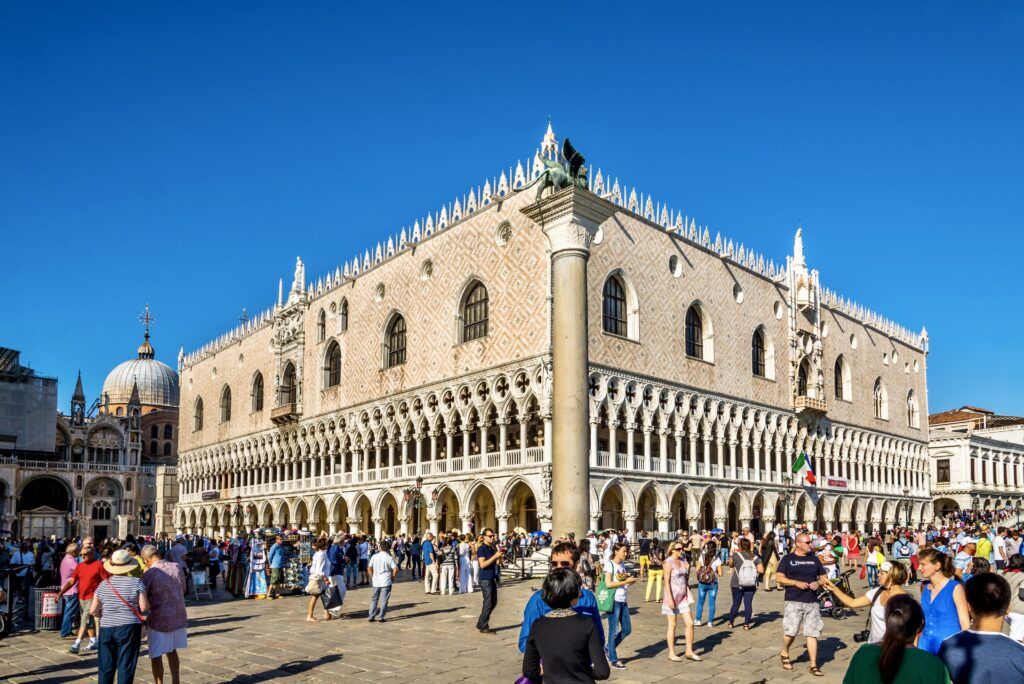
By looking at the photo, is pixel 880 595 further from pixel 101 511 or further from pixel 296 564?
pixel 101 511

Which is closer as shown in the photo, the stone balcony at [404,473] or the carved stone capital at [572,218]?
the carved stone capital at [572,218]

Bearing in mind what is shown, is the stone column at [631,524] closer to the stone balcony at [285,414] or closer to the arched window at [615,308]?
the arched window at [615,308]

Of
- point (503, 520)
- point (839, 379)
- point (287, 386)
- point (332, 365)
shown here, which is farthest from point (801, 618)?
point (287, 386)

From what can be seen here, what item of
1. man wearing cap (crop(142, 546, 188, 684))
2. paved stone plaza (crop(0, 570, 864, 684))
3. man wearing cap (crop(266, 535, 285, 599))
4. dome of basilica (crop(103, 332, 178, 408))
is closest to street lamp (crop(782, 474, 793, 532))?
paved stone plaza (crop(0, 570, 864, 684))

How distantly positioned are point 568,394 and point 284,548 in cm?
695

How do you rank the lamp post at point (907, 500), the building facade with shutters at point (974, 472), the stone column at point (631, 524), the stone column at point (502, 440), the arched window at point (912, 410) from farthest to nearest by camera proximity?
1. the building facade with shutters at point (974, 472)
2. the arched window at point (912, 410)
3. the lamp post at point (907, 500)
4. the stone column at point (502, 440)
5. the stone column at point (631, 524)

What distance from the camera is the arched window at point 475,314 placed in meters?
33.1

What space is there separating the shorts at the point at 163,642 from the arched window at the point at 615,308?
2405 centimetres

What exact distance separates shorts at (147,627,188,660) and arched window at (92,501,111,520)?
208 feet

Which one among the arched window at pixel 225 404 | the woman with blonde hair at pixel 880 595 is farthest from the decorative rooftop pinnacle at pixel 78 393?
the woman with blonde hair at pixel 880 595

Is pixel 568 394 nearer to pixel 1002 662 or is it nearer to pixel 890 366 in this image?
pixel 1002 662

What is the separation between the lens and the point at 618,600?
9.91 m

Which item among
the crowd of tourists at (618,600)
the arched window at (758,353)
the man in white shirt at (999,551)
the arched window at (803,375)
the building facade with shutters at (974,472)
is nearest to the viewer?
the crowd of tourists at (618,600)

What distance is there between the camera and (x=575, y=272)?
71.9ft
